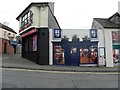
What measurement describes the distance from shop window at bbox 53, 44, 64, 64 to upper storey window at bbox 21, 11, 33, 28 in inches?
178

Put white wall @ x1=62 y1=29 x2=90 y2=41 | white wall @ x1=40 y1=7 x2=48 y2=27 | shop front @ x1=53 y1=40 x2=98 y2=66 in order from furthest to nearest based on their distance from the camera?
white wall @ x1=62 y1=29 x2=90 y2=41
white wall @ x1=40 y1=7 x2=48 y2=27
shop front @ x1=53 y1=40 x2=98 y2=66

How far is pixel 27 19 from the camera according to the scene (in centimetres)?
2705

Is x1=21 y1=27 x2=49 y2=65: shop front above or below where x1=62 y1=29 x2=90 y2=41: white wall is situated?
below

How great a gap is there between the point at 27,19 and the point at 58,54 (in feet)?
21.8

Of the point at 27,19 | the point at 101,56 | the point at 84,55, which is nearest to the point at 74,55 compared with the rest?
the point at 84,55

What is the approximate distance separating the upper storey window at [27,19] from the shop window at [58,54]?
14.8ft

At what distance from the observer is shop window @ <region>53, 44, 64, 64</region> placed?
24052 mm

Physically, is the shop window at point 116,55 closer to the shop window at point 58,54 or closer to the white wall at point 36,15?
the shop window at point 58,54

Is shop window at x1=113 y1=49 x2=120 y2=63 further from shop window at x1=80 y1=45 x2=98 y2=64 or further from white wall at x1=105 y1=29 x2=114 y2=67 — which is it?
shop window at x1=80 y1=45 x2=98 y2=64

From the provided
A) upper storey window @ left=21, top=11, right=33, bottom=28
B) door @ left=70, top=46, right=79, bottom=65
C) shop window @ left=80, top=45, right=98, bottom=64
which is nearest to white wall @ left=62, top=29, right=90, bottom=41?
door @ left=70, top=46, right=79, bottom=65

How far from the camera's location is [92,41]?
80.1 feet

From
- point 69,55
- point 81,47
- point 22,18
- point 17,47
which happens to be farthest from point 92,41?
point 17,47

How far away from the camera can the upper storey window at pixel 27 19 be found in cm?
2552

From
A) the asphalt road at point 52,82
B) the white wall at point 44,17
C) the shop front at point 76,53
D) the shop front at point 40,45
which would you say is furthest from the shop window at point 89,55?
the asphalt road at point 52,82
